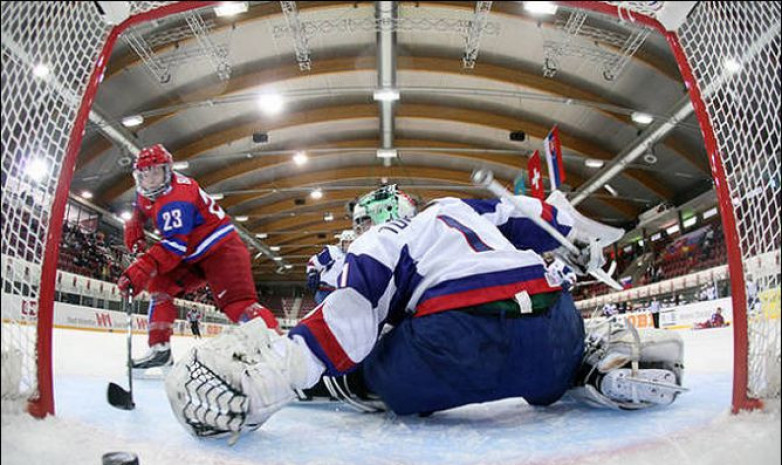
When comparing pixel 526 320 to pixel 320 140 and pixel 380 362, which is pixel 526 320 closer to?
pixel 380 362

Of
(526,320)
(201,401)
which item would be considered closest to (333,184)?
(526,320)

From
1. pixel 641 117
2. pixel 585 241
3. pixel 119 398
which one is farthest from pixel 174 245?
pixel 641 117

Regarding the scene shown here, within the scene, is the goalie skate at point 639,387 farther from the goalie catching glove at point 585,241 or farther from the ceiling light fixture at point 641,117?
the ceiling light fixture at point 641,117

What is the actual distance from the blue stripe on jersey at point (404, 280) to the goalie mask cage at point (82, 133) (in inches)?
23.0

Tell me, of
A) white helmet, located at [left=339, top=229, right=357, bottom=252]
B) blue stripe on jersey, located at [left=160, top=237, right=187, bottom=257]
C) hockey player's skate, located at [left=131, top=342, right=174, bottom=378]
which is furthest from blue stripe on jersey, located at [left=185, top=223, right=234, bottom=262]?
white helmet, located at [left=339, top=229, right=357, bottom=252]

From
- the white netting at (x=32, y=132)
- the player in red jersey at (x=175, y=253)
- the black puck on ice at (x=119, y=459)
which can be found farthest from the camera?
the player in red jersey at (x=175, y=253)

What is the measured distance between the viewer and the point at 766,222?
2.80 feet

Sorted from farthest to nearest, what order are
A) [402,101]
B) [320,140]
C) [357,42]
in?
1. [402,101]
2. [357,42]
3. [320,140]

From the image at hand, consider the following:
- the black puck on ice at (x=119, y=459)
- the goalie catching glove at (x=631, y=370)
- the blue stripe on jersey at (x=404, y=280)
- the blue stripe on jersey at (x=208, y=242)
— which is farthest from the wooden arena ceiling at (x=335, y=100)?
the black puck on ice at (x=119, y=459)

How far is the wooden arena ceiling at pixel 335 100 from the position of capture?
176cm

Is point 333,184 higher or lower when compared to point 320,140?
lower

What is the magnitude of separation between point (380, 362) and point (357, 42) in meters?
1.92

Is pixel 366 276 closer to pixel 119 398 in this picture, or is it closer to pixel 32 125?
pixel 32 125

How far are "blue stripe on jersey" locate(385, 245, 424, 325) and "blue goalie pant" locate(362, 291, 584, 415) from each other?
0.13 feet
